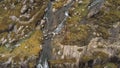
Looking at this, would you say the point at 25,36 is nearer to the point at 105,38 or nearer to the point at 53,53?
the point at 53,53

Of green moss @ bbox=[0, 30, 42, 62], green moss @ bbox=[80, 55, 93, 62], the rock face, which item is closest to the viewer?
green moss @ bbox=[80, 55, 93, 62]

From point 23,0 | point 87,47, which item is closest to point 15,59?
point 87,47

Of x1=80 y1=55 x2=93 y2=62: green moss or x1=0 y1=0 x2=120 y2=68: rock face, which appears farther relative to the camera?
x1=0 y1=0 x2=120 y2=68: rock face

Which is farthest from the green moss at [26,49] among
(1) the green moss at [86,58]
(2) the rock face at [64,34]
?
(1) the green moss at [86,58]

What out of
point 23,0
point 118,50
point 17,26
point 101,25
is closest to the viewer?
point 118,50

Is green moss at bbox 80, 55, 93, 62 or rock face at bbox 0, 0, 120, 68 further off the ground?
rock face at bbox 0, 0, 120, 68

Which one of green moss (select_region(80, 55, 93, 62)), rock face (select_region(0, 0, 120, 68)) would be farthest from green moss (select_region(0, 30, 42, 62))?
green moss (select_region(80, 55, 93, 62))

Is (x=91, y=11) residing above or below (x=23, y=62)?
above

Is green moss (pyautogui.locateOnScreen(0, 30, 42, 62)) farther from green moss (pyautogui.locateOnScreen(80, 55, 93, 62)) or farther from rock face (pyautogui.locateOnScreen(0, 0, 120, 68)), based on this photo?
green moss (pyautogui.locateOnScreen(80, 55, 93, 62))
